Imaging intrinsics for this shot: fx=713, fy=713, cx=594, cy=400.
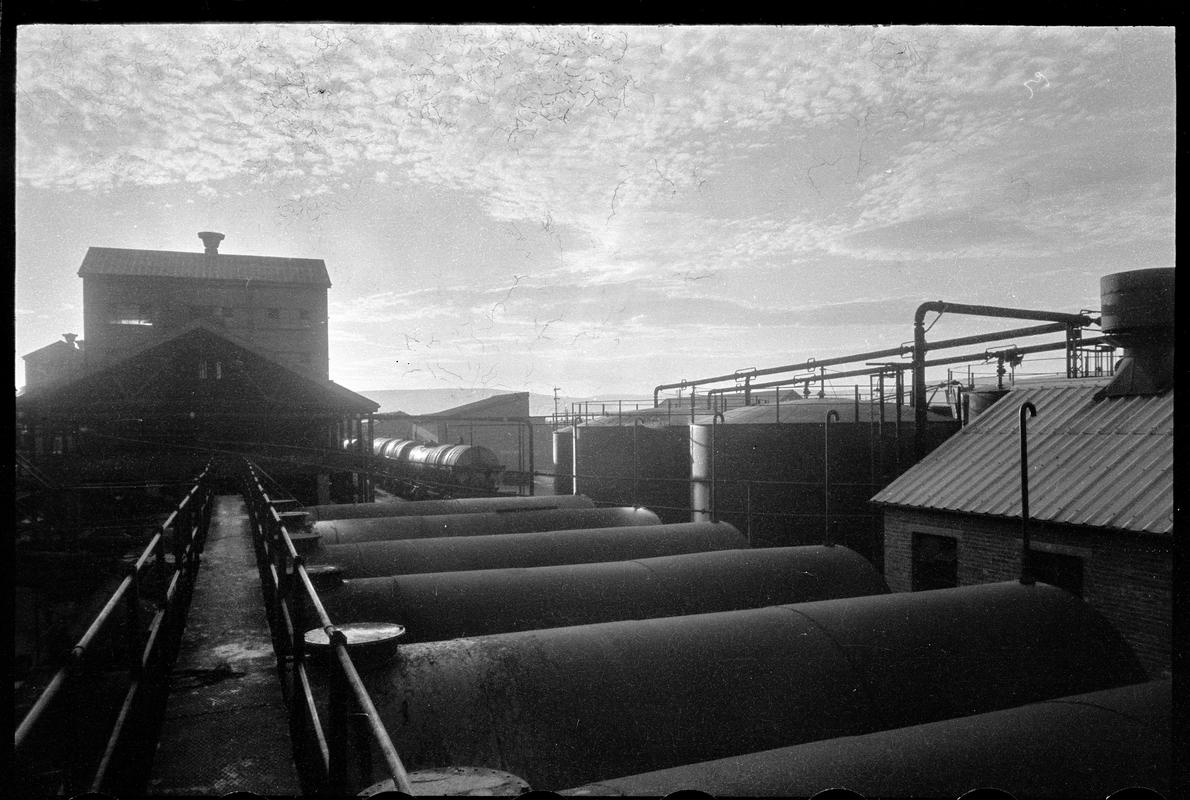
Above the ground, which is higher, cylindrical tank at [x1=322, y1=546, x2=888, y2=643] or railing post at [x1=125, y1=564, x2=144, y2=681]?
railing post at [x1=125, y1=564, x2=144, y2=681]

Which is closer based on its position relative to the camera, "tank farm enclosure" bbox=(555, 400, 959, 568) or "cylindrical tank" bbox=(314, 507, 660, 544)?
"cylindrical tank" bbox=(314, 507, 660, 544)

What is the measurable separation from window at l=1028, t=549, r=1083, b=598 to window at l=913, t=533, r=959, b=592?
56.1 inches

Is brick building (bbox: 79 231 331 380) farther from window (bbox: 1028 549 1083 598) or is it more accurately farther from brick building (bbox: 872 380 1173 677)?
window (bbox: 1028 549 1083 598)

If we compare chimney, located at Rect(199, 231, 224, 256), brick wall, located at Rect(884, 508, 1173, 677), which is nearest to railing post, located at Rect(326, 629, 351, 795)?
brick wall, located at Rect(884, 508, 1173, 677)

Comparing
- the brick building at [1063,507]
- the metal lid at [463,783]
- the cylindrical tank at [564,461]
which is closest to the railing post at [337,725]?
the metal lid at [463,783]

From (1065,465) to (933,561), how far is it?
265cm

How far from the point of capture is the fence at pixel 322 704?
2.26 metres

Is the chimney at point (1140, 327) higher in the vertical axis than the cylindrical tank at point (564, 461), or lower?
higher

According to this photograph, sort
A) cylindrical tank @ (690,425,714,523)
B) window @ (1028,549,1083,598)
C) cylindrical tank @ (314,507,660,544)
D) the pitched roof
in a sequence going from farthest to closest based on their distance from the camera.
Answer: the pitched roof
cylindrical tank @ (690,425,714,523)
window @ (1028,549,1083,598)
cylindrical tank @ (314,507,660,544)

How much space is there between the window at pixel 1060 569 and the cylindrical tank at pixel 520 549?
456 cm

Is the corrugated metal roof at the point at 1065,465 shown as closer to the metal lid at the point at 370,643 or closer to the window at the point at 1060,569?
the window at the point at 1060,569

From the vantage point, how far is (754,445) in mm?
15555

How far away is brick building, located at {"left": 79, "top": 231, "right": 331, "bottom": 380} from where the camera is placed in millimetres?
26594

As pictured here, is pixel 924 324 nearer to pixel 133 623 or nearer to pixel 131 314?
pixel 133 623
